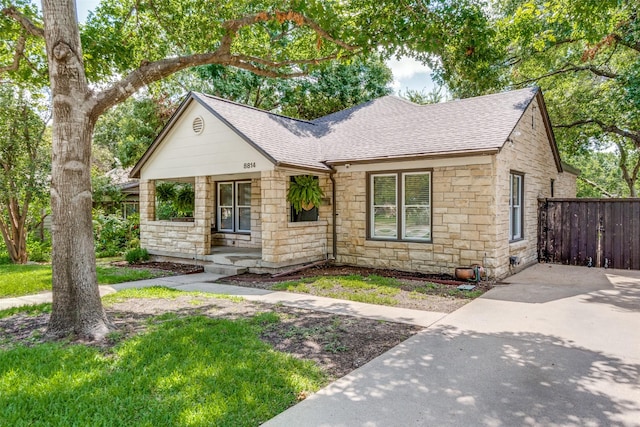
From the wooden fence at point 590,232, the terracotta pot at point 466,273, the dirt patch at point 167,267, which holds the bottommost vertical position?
the dirt patch at point 167,267

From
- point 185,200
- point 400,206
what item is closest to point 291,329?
point 400,206

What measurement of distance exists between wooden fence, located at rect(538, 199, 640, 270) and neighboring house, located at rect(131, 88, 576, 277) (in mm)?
644

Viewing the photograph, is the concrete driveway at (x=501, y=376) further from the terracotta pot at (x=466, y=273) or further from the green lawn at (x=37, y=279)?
the green lawn at (x=37, y=279)

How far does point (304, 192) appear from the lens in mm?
10750

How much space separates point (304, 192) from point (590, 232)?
334 inches

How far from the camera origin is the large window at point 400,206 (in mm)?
9930

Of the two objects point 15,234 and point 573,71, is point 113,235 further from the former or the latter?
point 573,71

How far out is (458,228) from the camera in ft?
30.3

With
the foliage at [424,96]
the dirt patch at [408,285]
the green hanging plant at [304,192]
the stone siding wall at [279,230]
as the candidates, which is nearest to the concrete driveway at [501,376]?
the dirt patch at [408,285]

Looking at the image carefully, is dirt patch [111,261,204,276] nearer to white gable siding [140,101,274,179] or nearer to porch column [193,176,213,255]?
porch column [193,176,213,255]

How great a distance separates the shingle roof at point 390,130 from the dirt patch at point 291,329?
4.45 metres

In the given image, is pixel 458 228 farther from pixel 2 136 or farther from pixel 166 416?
pixel 2 136

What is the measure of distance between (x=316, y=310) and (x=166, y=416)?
3.69 m

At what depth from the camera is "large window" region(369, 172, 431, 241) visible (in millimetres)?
9930
